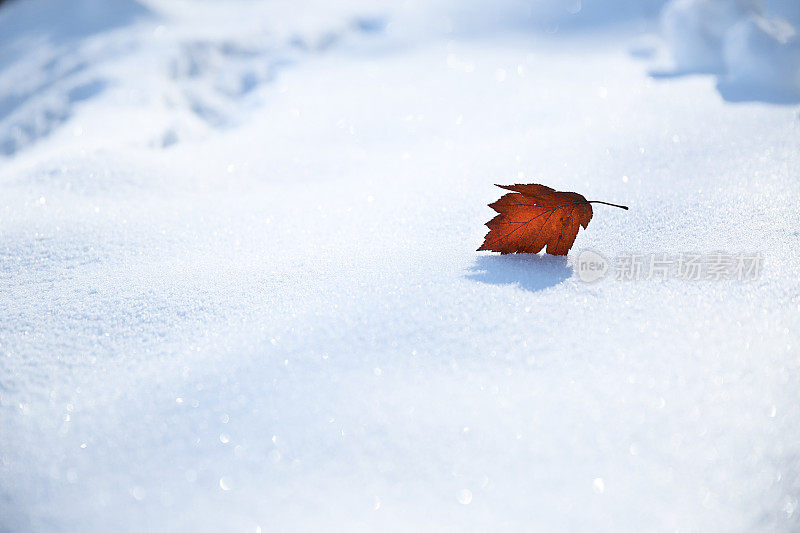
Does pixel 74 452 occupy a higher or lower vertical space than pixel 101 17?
lower

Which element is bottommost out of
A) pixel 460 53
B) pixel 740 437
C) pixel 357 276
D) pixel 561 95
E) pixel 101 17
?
pixel 740 437

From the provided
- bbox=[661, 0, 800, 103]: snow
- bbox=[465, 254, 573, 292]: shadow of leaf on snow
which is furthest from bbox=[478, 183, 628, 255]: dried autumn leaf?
bbox=[661, 0, 800, 103]: snow

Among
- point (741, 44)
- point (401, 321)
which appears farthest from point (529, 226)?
point (741, 44)

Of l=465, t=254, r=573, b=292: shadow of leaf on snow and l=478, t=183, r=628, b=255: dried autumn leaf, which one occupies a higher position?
l=478, t=183, r=628, b=255: dried autumn leaf

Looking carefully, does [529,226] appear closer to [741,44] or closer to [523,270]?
[523,270]

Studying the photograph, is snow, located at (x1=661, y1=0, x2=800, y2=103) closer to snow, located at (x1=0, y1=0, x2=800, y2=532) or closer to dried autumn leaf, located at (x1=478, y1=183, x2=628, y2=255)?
snow, located at (x1=0, y1=0, x2=800, y2=532)

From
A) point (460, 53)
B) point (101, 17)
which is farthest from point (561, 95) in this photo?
point (101, 17)

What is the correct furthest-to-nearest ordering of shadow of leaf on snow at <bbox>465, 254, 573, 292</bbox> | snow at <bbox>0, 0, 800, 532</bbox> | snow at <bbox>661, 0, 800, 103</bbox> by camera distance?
snow at <bbox>661, 0, 800, 103</bbox> → shadow of leaf on snow at <bbox>465, 254, 573, 292</bbox> → snow at <bbox>0, 0, 800, 532</bbox>

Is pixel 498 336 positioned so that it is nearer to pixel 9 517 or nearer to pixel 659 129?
pixel 9 517
